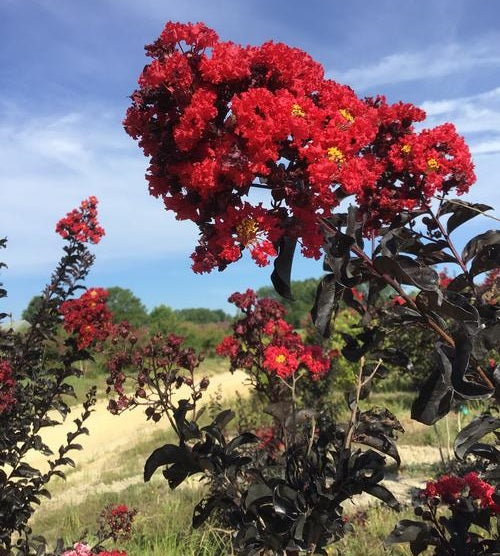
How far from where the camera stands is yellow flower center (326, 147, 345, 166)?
1459 mm

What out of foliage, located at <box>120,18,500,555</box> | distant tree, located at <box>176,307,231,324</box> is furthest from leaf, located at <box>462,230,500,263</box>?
distant tree, located at <box>176,307,231,324</box>

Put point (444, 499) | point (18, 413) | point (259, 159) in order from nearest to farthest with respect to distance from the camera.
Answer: point (259, 159) → point (444, 499) → point (18, 413)

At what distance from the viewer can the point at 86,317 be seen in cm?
383

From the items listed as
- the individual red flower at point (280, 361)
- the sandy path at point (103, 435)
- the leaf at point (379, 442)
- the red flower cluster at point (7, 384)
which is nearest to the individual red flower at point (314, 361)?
the individual red flower at point (280, 361)

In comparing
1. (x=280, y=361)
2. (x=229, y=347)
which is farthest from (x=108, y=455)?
(x=280, y=361)

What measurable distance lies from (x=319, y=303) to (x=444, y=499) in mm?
1135

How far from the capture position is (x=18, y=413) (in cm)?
332

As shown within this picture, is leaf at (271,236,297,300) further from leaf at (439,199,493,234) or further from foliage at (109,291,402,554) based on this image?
leaf at (439,199,493,234)

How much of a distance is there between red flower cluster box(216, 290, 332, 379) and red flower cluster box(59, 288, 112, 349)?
833 mm

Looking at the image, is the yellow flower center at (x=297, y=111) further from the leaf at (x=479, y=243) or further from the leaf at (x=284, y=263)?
the leaf at (x=479, y=243)

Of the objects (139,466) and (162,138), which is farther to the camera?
(139,466)

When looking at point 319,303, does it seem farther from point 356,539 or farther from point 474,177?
point 356,539

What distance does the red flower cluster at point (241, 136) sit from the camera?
1355mm

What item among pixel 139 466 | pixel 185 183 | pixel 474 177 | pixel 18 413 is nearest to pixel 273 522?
pixel 185 183
